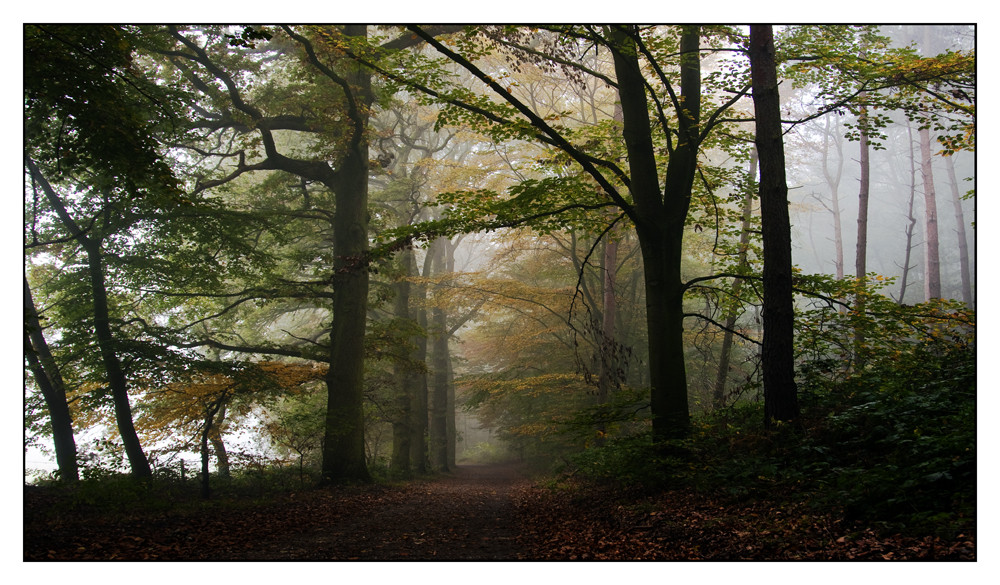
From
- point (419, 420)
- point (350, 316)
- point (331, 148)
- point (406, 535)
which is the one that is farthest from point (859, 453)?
point (419, 420)

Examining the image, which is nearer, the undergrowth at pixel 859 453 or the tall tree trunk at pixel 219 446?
the undergrowth at pixel 859 453

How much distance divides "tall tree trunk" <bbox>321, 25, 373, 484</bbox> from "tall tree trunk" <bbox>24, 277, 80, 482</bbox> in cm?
360

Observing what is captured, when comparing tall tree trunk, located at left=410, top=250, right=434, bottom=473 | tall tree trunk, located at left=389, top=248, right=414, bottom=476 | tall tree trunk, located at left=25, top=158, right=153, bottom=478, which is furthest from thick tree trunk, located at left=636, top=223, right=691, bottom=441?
tall tree trunk, located at left=410, top=250, right=434, bottom=473

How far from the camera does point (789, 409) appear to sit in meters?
5.54

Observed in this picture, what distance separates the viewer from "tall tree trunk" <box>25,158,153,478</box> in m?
8.21

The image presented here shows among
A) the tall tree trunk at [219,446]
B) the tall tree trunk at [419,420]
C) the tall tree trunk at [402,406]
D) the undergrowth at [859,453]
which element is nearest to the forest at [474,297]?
the undergrowth at [859,453]

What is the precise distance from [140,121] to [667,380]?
6608 millimetres

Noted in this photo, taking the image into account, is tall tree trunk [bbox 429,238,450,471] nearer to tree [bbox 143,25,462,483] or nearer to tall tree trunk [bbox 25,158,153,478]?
tree [bbox 143,25,462,483]

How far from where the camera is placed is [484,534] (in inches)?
210

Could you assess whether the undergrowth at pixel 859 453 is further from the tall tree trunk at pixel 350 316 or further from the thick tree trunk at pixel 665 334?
the tall tree trunk at pixel 350 316

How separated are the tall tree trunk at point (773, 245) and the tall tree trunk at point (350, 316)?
632 centimetres

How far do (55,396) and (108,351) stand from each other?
916 millimetres

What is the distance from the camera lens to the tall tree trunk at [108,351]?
8.21m

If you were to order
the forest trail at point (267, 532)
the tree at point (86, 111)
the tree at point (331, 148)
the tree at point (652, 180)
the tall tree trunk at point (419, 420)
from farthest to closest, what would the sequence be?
the tall tree trunk at point (419, 420) < the tree at point (331, 148) < the tree at point (652, 180) < the tree at point (86, 111) < the forest trail at point (267, 532)
